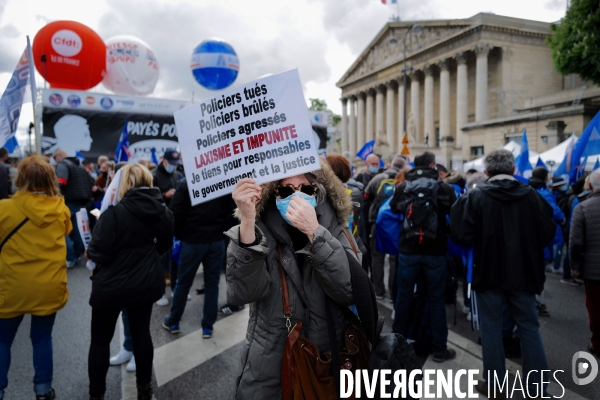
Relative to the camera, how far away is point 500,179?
353 centimetres

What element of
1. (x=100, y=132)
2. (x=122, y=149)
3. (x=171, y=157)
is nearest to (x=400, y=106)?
(x=100, y=132)

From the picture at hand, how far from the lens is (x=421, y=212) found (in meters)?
4.17

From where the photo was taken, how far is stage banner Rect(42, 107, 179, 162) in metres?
12.0

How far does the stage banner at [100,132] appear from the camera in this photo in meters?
12.0

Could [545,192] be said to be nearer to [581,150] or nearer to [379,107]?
[581,150]

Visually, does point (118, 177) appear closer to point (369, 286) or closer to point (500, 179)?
point (369, 286)

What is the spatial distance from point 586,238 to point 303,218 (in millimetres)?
3894

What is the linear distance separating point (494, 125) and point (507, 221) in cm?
2879

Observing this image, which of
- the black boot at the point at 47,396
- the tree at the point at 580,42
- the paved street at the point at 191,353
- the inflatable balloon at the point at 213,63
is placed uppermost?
the tree at the point at 580,42

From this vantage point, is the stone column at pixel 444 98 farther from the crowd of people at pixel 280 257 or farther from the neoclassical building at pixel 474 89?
the crowd of people at pixel 280 257

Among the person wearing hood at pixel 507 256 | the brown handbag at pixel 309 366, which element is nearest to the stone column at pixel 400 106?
the person wearing hood at pixel 507 256

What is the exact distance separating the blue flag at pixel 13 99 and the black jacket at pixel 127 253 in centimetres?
213

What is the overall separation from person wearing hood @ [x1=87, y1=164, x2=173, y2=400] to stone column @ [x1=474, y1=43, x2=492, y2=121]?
126 feet

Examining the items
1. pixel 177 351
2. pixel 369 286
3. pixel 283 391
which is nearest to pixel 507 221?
pixel 369 286
